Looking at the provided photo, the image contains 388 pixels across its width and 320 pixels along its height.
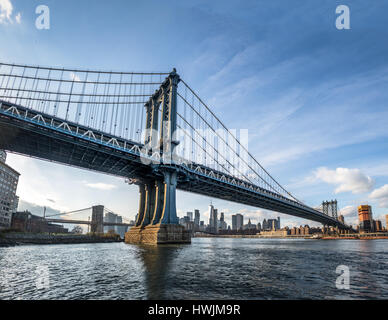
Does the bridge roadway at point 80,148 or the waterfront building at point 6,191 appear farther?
the waterfront building at point 6,191

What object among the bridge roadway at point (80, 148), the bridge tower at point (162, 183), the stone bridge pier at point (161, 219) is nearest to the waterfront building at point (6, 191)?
the bridge roadway at point (80, 148)

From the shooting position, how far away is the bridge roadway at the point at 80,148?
137 ft

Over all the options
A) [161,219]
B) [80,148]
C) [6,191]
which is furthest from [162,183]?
[6,191]

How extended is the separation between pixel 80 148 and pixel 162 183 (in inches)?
730

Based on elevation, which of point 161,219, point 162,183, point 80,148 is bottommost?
point 161,219

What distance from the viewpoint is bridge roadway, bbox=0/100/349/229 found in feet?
137

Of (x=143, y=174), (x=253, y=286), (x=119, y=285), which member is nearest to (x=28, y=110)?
(x=143, y=174)

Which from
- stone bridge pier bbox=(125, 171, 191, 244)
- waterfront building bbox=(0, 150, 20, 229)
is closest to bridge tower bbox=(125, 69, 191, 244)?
stone bridge pier bbox=(125, 171, 191, 244)

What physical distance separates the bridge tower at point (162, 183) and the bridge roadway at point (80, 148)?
1851 millimetres

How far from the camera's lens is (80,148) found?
47312 mm

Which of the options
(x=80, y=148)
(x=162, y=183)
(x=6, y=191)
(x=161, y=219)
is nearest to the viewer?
(x=80, y=148)

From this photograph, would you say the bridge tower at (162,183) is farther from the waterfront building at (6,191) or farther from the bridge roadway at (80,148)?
the waterfront building at (6,191)

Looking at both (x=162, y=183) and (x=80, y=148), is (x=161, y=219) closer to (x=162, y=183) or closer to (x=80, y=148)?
(x=162, y=183)

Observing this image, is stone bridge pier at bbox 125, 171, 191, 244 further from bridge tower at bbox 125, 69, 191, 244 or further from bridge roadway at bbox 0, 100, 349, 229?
bridge roadway at bbox 0, 100, 349, 229
